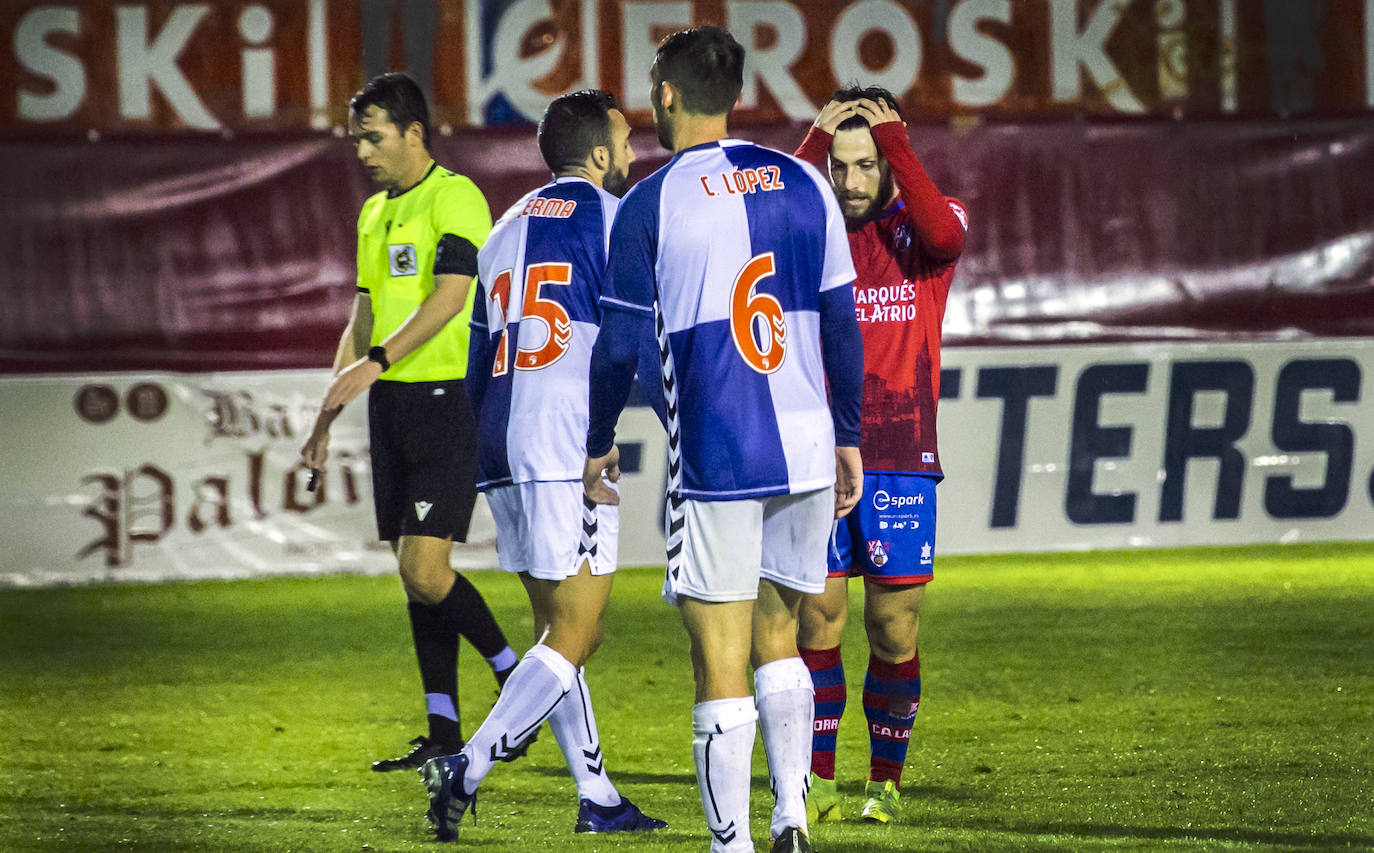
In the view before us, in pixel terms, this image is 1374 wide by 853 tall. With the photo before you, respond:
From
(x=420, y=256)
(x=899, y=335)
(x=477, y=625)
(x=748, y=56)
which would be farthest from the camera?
(x=748, y=56)

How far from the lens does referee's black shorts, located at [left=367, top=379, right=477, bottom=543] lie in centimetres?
479

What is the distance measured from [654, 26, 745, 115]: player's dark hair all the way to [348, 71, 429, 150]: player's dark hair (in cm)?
171

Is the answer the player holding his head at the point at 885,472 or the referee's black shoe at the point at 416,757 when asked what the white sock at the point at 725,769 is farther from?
the referee's black shoe at the point at 416,757

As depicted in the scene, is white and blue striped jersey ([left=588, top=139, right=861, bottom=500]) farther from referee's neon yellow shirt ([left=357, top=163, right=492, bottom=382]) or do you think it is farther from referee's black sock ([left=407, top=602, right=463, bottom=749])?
referee's black sock ([left=407, top=602, right=463, bottom=749])

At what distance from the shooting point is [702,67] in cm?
321

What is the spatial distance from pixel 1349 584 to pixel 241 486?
19.4ft

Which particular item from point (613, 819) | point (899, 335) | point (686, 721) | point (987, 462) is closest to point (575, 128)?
point (899, 335)

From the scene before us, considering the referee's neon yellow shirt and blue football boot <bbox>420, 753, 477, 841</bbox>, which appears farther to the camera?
the referee's neon yellow shirt

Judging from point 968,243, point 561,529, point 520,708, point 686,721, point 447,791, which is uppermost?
point 968,243

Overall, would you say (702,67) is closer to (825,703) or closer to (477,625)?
(825,703)

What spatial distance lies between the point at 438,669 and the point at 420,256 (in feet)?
3.83

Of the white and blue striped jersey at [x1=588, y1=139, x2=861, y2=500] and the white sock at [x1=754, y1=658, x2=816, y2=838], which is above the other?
the white and blue striped jersey at [x1=588, y1=139, x2=861, y2=500]

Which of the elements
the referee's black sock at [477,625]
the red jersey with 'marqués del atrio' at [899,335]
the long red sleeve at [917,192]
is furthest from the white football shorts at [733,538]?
the referee's black sock at [477,625]

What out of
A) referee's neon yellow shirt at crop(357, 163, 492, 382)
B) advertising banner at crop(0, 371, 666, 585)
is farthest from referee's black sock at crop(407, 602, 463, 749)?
advertising banner at crop(0, 371, 666, 585)
